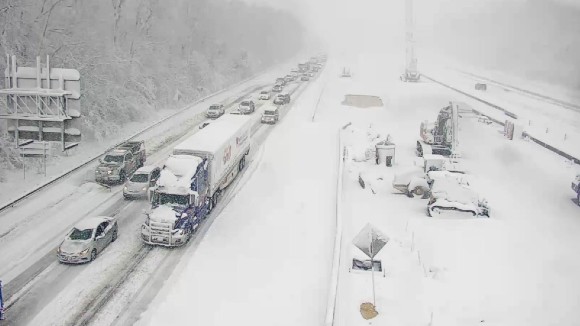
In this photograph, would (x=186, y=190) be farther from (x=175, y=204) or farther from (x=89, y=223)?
(x=89, y=223)

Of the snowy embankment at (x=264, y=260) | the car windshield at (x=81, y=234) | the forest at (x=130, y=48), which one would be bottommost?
the snowy embankment at (x=264, y=260)

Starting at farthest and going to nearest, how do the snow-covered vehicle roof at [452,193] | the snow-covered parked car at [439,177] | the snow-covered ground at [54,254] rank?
the snow-covered parked car at [439,177] < the snow-covered vehicle roof at [452,193] < the snow-covered ground at [54,254]

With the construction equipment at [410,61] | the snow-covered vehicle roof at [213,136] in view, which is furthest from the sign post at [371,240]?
the construction equipment at [410,61]

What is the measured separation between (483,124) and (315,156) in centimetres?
2477

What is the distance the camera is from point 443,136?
4094 centimetres

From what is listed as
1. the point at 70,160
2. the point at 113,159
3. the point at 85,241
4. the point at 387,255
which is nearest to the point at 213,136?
the point at 113,159

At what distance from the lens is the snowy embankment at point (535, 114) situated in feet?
154

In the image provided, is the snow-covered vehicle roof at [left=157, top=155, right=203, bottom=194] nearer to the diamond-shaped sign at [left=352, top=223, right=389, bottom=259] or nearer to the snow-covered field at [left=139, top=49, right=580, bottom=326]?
the snow-covered field at [left=139, top=49, right=580, bottom=326]

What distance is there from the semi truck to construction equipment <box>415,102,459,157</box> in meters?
19.2

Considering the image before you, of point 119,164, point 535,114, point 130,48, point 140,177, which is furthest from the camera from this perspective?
point 535,114

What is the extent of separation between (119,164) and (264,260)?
1380cm

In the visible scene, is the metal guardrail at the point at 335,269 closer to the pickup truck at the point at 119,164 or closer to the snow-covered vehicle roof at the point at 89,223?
the snow-covered vehicle roof at the point at 89,223

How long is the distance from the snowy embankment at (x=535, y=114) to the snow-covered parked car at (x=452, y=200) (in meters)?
17.3

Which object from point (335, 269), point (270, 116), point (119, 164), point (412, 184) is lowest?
point (335, 269)
